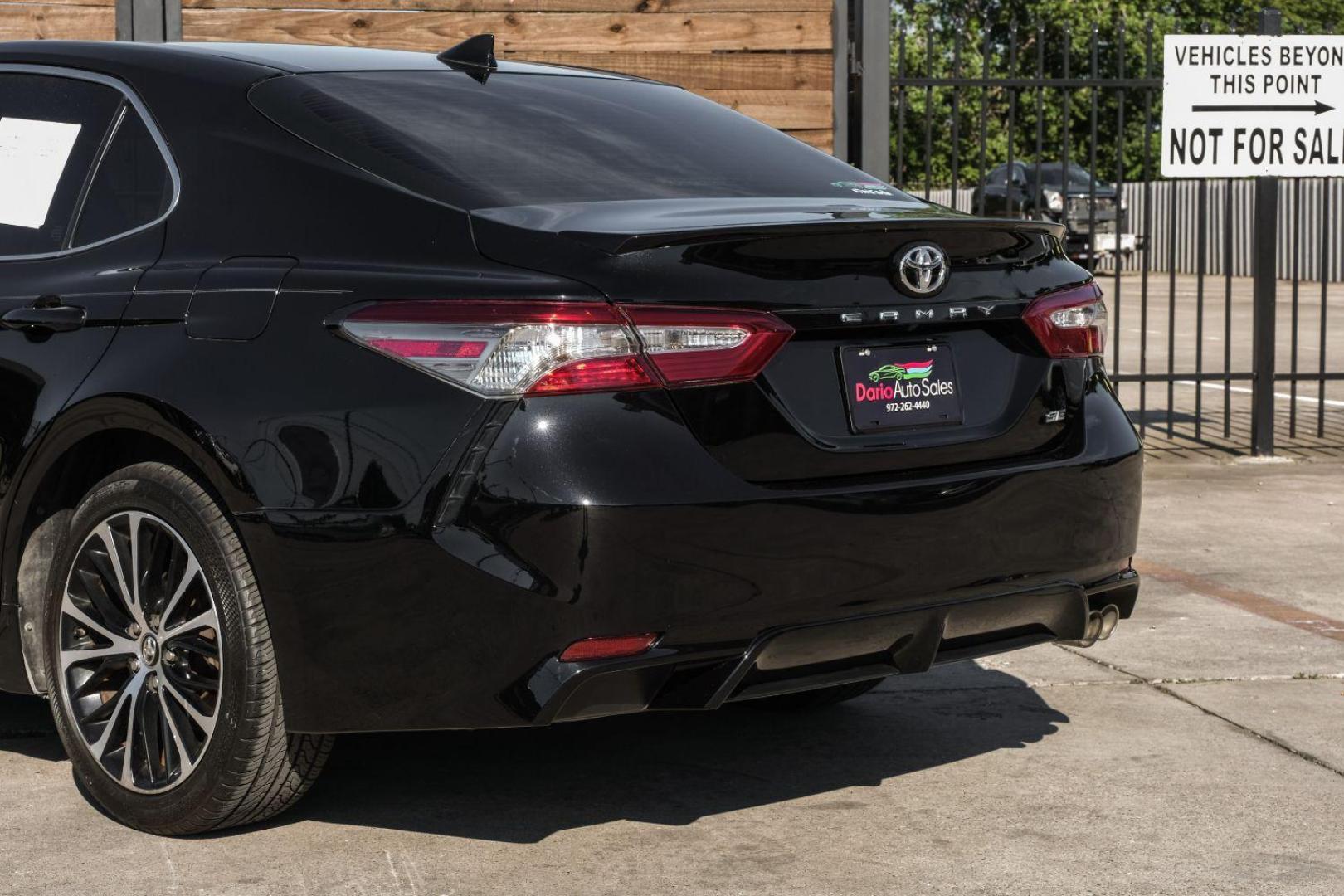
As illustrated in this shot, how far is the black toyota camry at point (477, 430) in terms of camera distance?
11.2 ft

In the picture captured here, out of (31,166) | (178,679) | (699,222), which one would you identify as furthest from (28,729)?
(699,222)

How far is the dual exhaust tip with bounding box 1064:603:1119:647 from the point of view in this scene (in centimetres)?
409

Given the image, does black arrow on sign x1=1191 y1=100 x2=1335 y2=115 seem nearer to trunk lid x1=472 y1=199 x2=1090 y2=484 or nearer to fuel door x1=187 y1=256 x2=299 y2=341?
trunk lid x1=472 y1=199 x2=1090 y2=484

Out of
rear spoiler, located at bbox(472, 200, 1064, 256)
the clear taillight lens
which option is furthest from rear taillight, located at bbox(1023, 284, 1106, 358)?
the clear taillight lens

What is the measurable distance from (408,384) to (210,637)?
0.73 metres

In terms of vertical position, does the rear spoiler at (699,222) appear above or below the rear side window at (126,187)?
below

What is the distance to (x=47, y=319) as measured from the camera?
406cm

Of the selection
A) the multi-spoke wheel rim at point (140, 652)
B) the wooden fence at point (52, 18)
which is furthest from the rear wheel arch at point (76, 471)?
the wooden fence at point (52, 18)

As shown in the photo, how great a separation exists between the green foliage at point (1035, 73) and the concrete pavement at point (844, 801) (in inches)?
162

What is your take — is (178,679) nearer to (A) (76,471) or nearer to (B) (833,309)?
(A) (76,471)

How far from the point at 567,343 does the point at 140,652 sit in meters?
1.24

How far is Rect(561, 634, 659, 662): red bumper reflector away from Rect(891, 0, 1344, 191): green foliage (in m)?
5.61

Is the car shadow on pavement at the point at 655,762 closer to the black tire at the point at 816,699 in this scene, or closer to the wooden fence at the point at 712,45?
the black tire at the point at 816,699

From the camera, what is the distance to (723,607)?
137 inches
